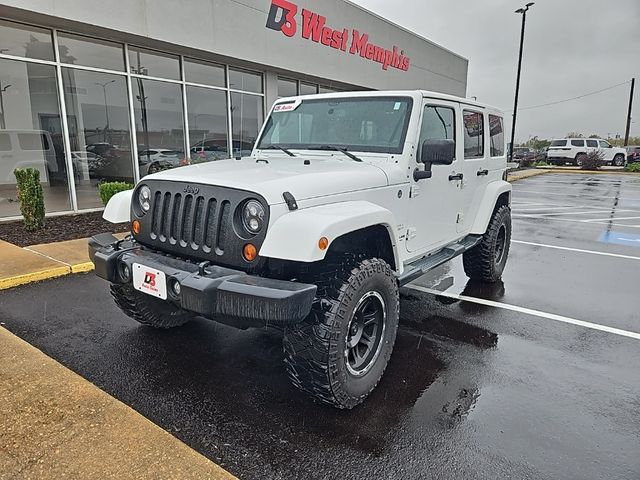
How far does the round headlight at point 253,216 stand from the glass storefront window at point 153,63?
30.0 ft

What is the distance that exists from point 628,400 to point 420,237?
1.83 metres

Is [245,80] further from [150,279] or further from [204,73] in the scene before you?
[150,279]

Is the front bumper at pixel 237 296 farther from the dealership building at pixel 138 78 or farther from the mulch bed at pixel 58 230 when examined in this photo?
the dealership building at pixel 138 78

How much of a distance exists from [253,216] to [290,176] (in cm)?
45

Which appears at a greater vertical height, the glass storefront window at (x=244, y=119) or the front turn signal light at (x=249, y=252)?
the glass storefront window at (x=244, y=119)

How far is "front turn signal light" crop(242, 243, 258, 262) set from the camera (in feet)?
8.38

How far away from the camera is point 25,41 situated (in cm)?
851

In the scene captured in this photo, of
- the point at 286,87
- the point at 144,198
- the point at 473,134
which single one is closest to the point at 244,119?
the point at 286,87

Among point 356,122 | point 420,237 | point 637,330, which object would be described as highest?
point 356,122

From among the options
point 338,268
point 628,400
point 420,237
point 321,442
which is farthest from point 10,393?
point 628,400

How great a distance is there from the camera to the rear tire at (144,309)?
3.52 m

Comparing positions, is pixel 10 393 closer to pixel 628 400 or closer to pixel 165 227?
pixel 165 227

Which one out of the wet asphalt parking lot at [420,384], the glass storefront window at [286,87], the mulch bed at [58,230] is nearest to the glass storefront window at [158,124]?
the mulch bed at [58,230]

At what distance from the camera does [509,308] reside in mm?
4684
